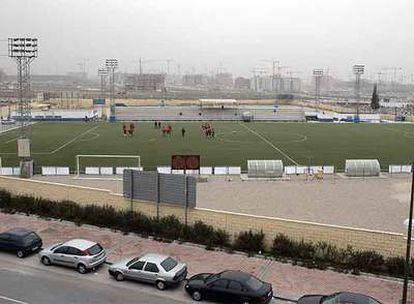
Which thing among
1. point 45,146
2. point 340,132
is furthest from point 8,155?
point 340,132

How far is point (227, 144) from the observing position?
56.4 m

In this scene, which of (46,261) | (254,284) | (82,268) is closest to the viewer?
(254,284)

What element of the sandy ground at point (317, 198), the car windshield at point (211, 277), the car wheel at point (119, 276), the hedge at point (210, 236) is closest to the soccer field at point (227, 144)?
the sandy ground at point (317, 198)

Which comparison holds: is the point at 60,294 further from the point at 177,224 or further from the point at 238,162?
the point at 238,162

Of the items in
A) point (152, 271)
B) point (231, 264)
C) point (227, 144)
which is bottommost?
point (231, 264)

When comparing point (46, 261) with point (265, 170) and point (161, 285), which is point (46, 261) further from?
point (265, 170)

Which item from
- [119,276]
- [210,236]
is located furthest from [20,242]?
[210,236]

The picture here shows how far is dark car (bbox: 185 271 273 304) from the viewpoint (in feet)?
52.0

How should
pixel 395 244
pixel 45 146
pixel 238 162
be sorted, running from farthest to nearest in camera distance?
pixel 45 146 → pixel 238 162 → pixel 395 244

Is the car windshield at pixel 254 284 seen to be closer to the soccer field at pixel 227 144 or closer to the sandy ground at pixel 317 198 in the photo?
the sandy ground at pixel 317 198

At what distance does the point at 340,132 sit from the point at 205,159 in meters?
31.0

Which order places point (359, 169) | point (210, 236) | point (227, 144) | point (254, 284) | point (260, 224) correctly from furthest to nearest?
point (227, 144) → point (359, 169) → point (210, 236) → point (260, 224) → point (254, 284)

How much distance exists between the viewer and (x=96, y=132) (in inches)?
2692

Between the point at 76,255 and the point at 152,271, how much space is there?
10.5 feet
